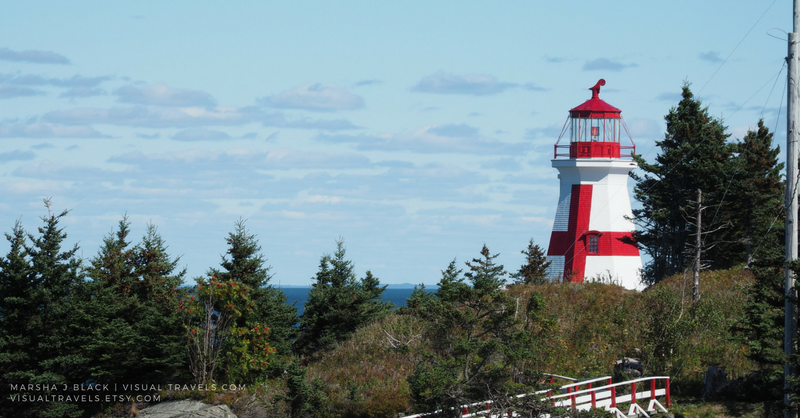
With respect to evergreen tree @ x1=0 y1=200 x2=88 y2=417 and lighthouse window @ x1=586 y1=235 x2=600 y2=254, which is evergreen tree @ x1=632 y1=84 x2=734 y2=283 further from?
evergreen tree @ x1=0 y1=200 x2=88 y2=417

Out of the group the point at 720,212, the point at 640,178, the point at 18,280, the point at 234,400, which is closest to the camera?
the point at 234,400

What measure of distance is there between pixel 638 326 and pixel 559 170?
10.6 metres

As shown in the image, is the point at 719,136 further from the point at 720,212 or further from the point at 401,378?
the point at 401,378

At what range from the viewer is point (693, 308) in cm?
2377

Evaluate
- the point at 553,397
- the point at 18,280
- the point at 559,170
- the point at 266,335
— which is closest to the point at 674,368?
the point at 553,397

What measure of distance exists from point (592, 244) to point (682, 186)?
13.9ft

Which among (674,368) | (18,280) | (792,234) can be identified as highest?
(792,234)

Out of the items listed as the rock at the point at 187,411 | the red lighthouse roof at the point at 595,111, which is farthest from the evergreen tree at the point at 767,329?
the red lighthouse roof at the point at 595,111

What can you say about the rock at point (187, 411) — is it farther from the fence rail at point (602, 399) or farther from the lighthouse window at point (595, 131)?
the lighthouse window at point (595, 131)

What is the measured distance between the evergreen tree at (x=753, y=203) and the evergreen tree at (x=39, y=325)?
71.9 feet

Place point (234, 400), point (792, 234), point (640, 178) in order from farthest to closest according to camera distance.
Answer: point (640, 178) → point (234, 400) → point (792, 234)

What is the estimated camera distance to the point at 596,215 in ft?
105

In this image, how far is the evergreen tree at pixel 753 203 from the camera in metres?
27.6

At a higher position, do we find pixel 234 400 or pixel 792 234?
pixel 792 234
